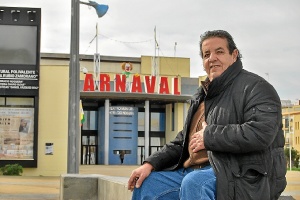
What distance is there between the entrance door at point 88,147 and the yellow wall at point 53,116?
29.5 metres

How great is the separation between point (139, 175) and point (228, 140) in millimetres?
645

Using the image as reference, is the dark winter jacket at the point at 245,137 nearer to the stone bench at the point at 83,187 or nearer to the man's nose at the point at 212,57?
the man's nose at the point at 212,57

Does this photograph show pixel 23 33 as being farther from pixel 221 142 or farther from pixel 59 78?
pixel 221 142

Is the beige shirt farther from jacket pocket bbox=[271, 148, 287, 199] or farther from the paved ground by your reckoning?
the paved ground

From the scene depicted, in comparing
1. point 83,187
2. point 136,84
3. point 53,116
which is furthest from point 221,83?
point 136,84

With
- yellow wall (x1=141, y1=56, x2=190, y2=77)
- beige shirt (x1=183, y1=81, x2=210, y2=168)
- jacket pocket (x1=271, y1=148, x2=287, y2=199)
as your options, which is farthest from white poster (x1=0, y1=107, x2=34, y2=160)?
yellow wall (x1=141, y1=56, x2=190, y2=77)

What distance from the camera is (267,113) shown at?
113 inches

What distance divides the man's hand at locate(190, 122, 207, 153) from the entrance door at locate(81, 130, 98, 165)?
60.9 meters

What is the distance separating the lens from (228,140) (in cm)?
287

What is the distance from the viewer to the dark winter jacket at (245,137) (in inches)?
111

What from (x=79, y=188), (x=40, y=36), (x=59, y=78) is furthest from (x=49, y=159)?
(x=79, y=188)

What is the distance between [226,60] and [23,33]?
1169 inches

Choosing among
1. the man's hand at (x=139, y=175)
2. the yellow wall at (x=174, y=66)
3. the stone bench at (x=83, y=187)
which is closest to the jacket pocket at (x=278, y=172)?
the man's hand at (x=139, y=175)

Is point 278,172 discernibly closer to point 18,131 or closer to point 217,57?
point 217,57
